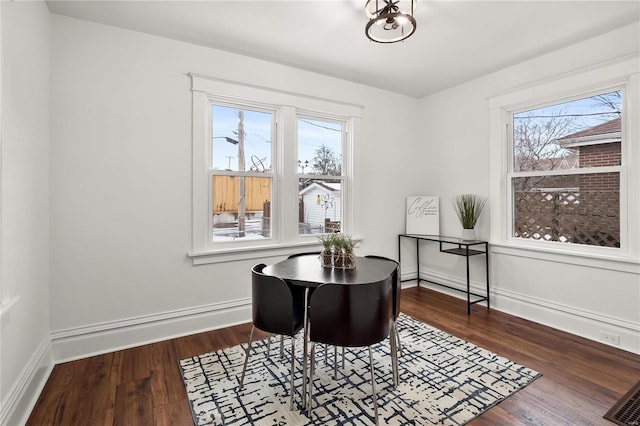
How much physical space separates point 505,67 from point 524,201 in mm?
1492

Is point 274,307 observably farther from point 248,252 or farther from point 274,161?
point 274,161

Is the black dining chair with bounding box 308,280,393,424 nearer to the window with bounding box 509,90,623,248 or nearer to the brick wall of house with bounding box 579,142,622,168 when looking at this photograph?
the window with bounding box 509,90,623,248

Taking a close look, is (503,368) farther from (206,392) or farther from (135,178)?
(135,178)

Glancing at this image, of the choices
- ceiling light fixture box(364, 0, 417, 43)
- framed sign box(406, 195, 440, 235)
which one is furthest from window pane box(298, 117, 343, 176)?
ceiling light fixture box(364, 0, 417, 43)

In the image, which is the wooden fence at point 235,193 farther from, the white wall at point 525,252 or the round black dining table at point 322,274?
the white wall at point 525,252

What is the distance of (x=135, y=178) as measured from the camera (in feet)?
9.03

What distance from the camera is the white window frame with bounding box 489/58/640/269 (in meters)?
2.68

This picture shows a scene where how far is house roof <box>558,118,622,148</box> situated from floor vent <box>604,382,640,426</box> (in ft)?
6.82

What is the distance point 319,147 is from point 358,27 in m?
1.42

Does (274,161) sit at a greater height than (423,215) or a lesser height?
greater

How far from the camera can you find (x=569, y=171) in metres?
3.11

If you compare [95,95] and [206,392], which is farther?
[95,95]

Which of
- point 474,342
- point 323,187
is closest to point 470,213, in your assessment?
point 474,342

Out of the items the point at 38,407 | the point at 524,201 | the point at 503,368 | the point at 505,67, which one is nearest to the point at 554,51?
the point at 505,67
